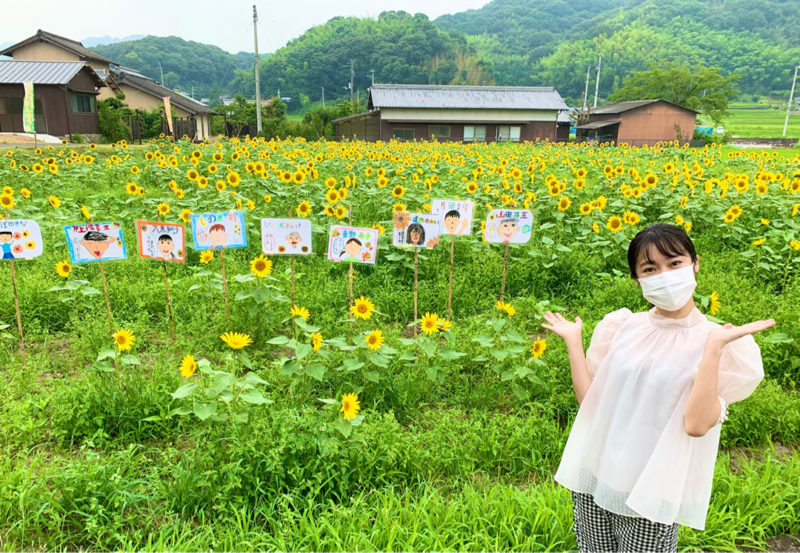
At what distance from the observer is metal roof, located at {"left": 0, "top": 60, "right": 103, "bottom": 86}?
23359mm

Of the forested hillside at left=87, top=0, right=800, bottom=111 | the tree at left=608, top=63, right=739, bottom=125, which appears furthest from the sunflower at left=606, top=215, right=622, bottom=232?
the forested hillside at left=87, top=0, right=800, bottom=111

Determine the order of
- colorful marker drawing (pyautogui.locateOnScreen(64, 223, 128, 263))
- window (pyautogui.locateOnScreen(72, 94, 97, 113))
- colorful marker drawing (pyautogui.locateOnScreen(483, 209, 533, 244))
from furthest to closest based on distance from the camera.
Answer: window (pyautogui.locateOnScreen(72, 94, 97, 113)) < colorful marker drawing (pyautogui.locateOnScreen(483, 209, 533, 244)) < colorful marker drawing (pyautogui.locateOnScreen(64, 223, 128, 263))

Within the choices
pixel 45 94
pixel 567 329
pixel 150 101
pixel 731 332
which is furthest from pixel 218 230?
pixel 150 101

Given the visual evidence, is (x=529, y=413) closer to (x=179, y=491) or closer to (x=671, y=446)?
(x=671, y=446)

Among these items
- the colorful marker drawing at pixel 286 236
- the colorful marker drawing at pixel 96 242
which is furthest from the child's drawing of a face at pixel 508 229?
the colorful marker drawing at pixel 96 242

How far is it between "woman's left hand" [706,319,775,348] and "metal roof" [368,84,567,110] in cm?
3447

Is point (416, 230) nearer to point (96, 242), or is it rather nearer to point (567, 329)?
point (567, 329)

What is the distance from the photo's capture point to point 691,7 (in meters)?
119

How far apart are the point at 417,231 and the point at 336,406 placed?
4.84 ft

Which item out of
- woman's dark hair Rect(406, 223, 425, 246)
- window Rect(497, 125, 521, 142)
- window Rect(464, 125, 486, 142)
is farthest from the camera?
window Rect(497, 125, 521, 142)

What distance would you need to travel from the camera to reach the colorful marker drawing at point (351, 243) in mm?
3330

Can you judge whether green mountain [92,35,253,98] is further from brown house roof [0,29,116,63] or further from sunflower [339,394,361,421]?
sunflower [339,394,361,421]

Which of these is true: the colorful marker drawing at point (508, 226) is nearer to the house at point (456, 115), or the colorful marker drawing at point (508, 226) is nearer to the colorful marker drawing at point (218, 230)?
the colorful marker drawing at point (218, 230)

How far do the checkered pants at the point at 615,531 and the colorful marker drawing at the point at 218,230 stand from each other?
2671mm
